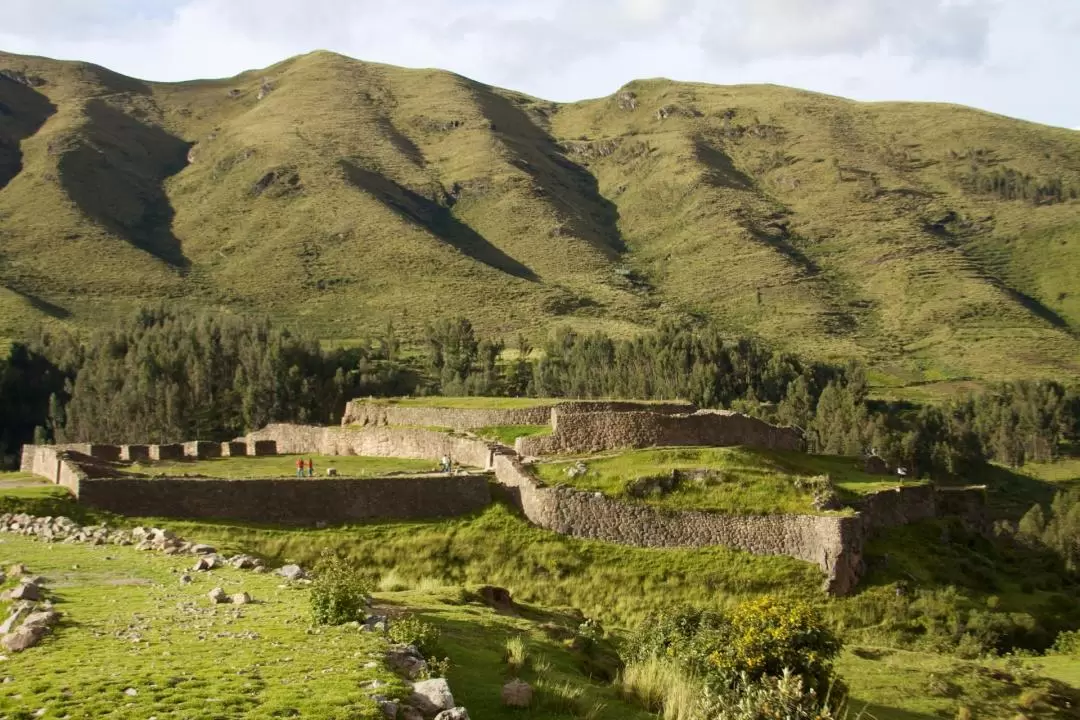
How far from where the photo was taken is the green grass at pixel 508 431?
145 feet

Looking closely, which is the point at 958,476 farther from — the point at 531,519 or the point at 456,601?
the point at 456,601

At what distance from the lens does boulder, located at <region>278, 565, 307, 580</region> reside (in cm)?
2098

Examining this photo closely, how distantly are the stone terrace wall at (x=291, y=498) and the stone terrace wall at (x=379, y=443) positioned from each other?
5.05 m

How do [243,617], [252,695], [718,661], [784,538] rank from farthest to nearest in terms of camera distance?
[784,538] → [718,661] → [243,617] → [252,695]

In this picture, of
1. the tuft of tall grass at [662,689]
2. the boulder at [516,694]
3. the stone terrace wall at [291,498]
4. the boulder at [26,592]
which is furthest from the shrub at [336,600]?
the stone terrace wall at [291,498]

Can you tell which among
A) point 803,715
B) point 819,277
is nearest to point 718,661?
point 803,715

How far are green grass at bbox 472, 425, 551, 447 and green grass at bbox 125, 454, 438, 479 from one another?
3.24 meters

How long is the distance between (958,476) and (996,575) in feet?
189

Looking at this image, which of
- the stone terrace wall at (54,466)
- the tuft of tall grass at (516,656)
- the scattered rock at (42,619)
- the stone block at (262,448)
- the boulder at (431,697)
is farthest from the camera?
the stone block at (262,448)

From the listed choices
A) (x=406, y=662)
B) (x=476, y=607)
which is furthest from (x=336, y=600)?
(x=476, y=607)

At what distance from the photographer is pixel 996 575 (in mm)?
36438

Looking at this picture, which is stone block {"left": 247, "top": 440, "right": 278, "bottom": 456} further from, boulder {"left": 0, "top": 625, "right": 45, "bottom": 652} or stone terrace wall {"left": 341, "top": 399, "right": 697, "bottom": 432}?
boulder {"left": 0, "top": 625, "right": 45, "bottom": 652}

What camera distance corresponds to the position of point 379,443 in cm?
4753

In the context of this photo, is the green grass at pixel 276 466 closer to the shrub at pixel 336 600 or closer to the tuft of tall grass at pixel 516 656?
the tuft of tall grass at pixel 516 656
